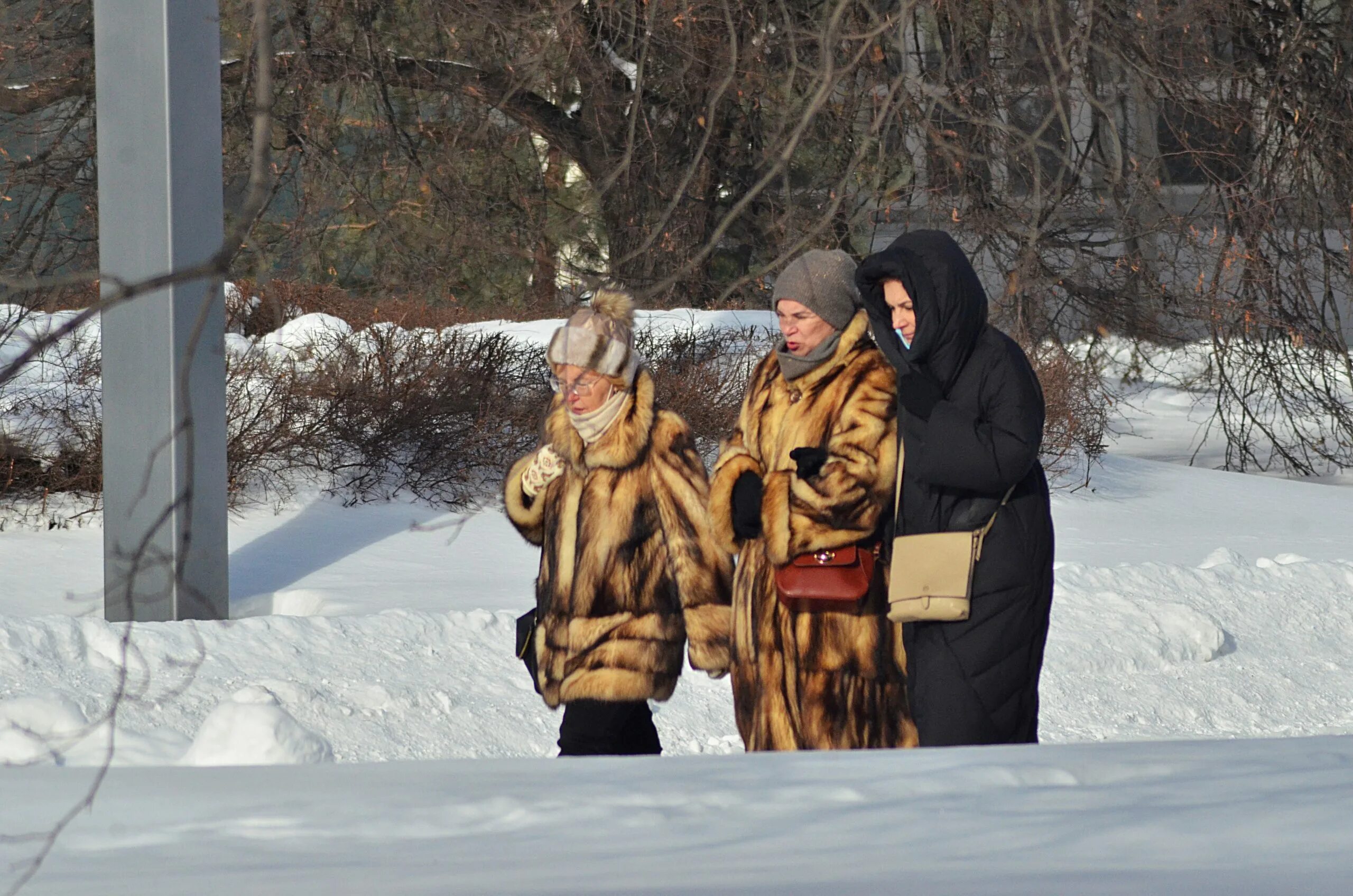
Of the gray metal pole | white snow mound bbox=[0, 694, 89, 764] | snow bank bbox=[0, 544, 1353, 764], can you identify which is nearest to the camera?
white snow mound bbox=[0, 694, 89, 764]

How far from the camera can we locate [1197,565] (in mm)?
8109

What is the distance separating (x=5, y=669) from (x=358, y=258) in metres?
12.2

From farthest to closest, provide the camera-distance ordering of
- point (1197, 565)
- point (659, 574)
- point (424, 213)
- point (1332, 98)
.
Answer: point (424, 213) → point (1332, 98) → point (1197, 565) → point (659, 574)

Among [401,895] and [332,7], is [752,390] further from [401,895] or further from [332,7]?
[332,7]

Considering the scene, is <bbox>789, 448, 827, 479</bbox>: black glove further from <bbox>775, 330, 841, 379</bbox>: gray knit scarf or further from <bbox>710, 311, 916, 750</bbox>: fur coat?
<bbox>775, 330, 841, 379</bbox>: gray knit scarf

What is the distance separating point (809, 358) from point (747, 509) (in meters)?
0.37

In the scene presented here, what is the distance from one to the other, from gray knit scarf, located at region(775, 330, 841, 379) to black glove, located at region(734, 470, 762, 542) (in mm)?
267

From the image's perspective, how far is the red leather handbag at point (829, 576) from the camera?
3.58 meters

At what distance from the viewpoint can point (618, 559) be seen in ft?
12.5

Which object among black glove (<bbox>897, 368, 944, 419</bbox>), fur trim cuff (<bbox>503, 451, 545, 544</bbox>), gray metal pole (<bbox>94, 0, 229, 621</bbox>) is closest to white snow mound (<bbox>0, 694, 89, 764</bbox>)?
gray metal pole (<bbox>94, 0, 229, 621</bbox>)

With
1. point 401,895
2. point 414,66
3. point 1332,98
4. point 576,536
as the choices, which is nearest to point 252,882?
point 401,895

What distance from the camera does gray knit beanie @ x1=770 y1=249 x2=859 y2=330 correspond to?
3.73 metres

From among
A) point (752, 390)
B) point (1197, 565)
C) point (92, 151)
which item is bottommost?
point (1197, 565)

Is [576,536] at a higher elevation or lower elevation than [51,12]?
lower
